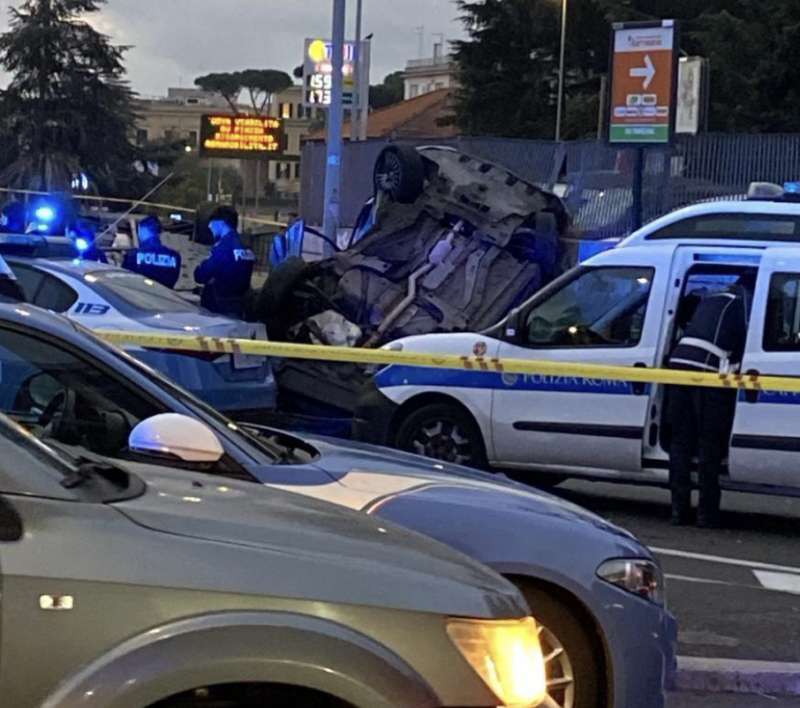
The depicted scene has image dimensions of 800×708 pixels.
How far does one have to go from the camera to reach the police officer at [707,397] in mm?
8828

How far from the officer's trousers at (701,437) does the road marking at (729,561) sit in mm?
687

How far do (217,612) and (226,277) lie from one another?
10825 millimetres

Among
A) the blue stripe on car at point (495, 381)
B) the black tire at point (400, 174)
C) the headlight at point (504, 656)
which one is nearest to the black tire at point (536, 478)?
the blue stripe on car at point (495, 381)

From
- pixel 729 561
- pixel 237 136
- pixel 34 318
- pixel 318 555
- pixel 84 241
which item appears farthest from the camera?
pixel 237 136

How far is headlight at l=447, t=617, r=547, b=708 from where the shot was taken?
2959 mm

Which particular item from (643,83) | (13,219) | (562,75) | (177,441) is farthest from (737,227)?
(562,75)

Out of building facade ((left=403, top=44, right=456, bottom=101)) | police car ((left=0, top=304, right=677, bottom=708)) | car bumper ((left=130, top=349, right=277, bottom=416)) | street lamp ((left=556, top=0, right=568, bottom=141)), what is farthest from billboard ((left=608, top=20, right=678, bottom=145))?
building facade ((left=403, top=44, right=456, bottom=101))

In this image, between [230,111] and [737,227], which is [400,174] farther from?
[230,111]

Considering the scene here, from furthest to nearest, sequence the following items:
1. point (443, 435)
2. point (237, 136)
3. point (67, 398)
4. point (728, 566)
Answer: point (237, 136) < point (443, 435) < point (728, 566) < point (67, 398)

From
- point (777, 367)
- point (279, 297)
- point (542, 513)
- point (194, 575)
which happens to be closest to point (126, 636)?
point (194, 575)

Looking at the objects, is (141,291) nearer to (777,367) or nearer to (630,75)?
(777,367)

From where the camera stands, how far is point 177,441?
389cm

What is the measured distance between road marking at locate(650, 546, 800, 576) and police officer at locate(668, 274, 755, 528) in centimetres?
70

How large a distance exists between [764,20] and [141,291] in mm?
28040
